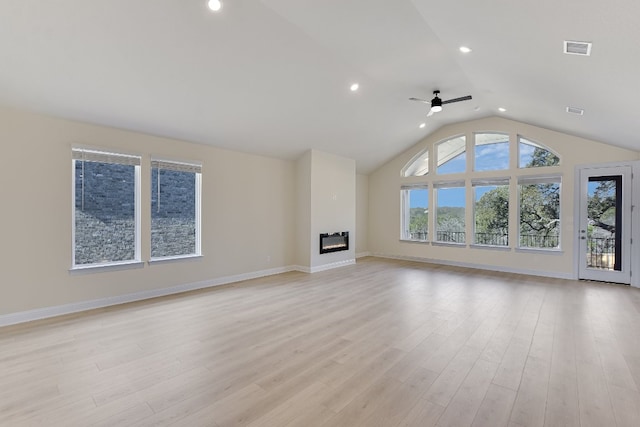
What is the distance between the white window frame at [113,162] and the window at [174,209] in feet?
0.71

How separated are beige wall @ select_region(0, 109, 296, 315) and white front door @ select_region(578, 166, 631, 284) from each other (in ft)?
22.5

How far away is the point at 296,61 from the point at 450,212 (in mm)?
5960

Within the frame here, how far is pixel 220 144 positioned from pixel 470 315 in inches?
201

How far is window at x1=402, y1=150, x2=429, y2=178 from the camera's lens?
8.65 meters

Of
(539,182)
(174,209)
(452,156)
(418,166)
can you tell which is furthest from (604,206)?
(174,209)

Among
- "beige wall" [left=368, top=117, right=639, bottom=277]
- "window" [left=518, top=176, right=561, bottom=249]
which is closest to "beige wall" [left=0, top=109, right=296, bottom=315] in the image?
"beige wall" [left=368, top=117, right=639, bottom=277]

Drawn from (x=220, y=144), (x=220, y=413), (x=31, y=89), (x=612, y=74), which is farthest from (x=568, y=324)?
(x=31, y=89)

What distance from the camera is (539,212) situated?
272 inches

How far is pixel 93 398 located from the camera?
2.26 meters

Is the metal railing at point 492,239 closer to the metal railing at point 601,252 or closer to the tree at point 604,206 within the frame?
the metal railing at point 601,252

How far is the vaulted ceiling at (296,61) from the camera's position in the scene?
2803 mm

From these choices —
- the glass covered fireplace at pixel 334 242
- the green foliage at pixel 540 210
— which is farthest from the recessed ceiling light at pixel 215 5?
the green foliage at pixel 540 210

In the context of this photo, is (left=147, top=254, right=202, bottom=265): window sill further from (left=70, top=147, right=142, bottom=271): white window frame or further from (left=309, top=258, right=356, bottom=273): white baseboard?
(left=309, top=258, right=356, bottom=273): white baseboard

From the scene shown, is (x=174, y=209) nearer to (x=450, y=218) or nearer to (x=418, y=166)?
(x=418, y=166)
